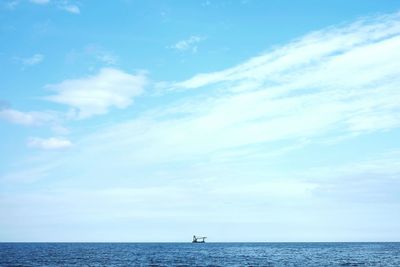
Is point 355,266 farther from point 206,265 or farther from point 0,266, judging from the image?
point 0,266

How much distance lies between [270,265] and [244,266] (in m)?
4.95

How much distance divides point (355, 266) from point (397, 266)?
6.30 m

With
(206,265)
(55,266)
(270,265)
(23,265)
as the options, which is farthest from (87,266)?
(270,265)

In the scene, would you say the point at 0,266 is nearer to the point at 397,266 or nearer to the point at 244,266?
the point at 244,266

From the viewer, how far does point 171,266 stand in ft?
228

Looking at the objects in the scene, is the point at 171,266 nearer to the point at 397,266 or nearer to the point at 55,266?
the point at 55,266

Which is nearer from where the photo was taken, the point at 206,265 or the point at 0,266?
the point at 0,266

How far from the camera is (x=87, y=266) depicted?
67.2m

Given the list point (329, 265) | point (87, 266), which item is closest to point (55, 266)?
point (87, 266)

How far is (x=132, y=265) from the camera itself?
70062mm

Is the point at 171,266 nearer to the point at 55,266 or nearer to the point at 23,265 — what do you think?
the point at 55,266

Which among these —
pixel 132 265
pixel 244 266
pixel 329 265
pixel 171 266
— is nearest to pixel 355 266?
pixel 329 265

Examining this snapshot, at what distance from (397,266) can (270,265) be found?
19.8 m

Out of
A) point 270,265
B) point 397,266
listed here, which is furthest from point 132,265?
point 397,266
